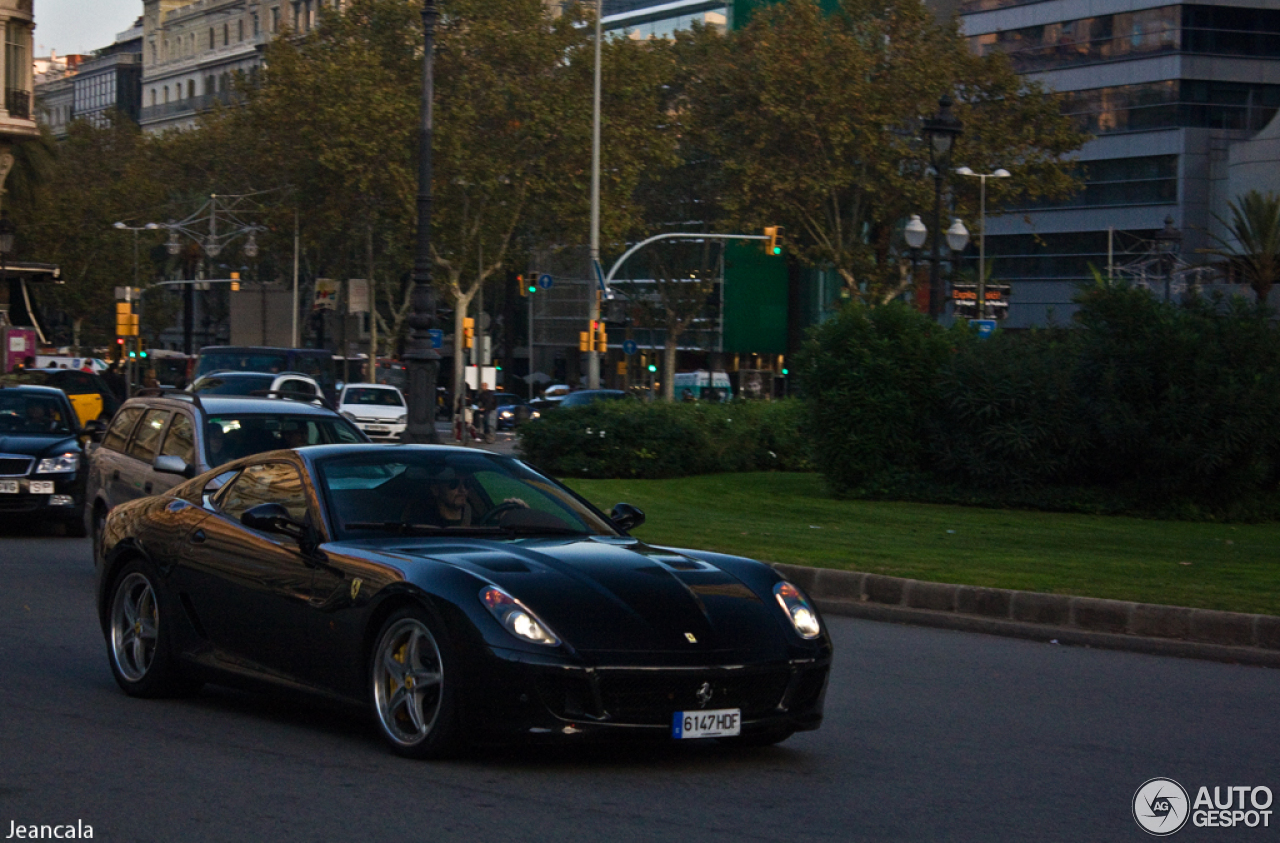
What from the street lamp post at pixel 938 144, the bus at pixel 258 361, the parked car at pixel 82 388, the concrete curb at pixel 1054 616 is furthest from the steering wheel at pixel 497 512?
the bus at pixel 258 361

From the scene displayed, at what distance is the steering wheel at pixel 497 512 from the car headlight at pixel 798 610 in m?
1.35

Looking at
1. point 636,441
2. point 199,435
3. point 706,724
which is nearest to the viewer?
point 706,724

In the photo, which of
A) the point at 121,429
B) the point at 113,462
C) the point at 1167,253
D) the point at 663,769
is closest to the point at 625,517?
the point at 663,769

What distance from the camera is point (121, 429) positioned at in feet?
47.2

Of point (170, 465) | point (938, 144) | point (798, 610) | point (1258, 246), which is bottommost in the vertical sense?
point (798, 610)

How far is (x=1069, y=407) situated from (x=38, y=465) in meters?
12.6

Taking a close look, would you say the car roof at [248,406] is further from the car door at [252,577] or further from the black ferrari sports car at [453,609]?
the car door at [252,577]

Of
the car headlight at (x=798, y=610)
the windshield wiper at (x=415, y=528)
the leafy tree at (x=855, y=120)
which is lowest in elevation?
the car headlight at (x=798, y=610)

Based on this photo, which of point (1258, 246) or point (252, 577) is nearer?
point (252, 577)

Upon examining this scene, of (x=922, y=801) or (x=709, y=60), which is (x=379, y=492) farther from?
(x=709, y=60)

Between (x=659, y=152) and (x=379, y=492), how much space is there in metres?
51.6

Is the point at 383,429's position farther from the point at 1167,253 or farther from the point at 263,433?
the point at 263,433

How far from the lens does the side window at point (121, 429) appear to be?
46.6ft

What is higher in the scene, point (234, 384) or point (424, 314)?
point (424, 314)
